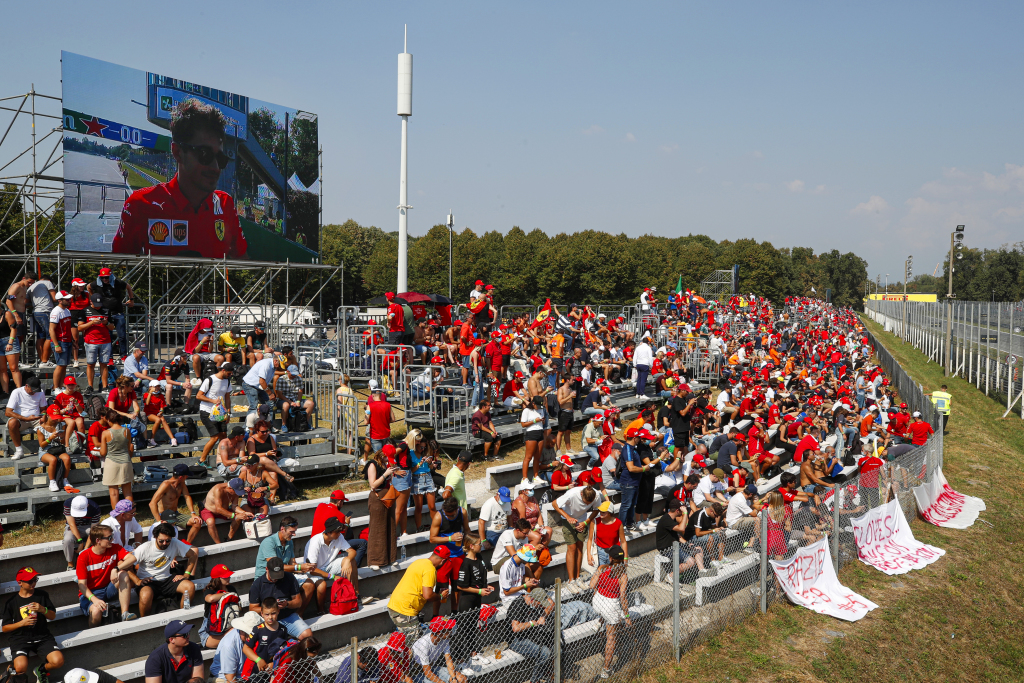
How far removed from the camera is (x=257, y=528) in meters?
8.73

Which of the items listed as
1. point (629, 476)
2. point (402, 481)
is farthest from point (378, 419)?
point (629, 476)

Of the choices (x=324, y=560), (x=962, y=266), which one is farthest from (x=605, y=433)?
(x=962, y=266)

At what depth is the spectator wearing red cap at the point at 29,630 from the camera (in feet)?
19.6

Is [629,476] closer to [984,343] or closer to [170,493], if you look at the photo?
[170,493]

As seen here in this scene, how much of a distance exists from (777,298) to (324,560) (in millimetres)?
86302

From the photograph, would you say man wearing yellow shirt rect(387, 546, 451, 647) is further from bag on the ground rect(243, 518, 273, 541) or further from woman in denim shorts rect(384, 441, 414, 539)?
bag on the ground rect(243, 518, 273, 541)

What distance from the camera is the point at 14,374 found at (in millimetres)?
11289

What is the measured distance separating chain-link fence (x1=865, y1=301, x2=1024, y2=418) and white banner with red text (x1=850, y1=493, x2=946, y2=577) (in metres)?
15.7

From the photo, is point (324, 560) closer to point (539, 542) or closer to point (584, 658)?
point (539, 542)

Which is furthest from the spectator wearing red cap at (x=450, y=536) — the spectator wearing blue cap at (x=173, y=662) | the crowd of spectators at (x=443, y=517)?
the spectator wearing blue cap at (x=173, y=662)

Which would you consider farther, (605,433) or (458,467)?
(605,433)

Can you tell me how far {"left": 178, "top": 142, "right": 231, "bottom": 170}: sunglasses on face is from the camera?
72.1 ft

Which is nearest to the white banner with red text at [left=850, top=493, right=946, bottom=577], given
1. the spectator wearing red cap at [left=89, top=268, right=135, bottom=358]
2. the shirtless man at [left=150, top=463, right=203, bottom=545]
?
the shirtless man at [left=150, top=463, right=203, bottom=545]

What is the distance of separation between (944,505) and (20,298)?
17.3 metres
